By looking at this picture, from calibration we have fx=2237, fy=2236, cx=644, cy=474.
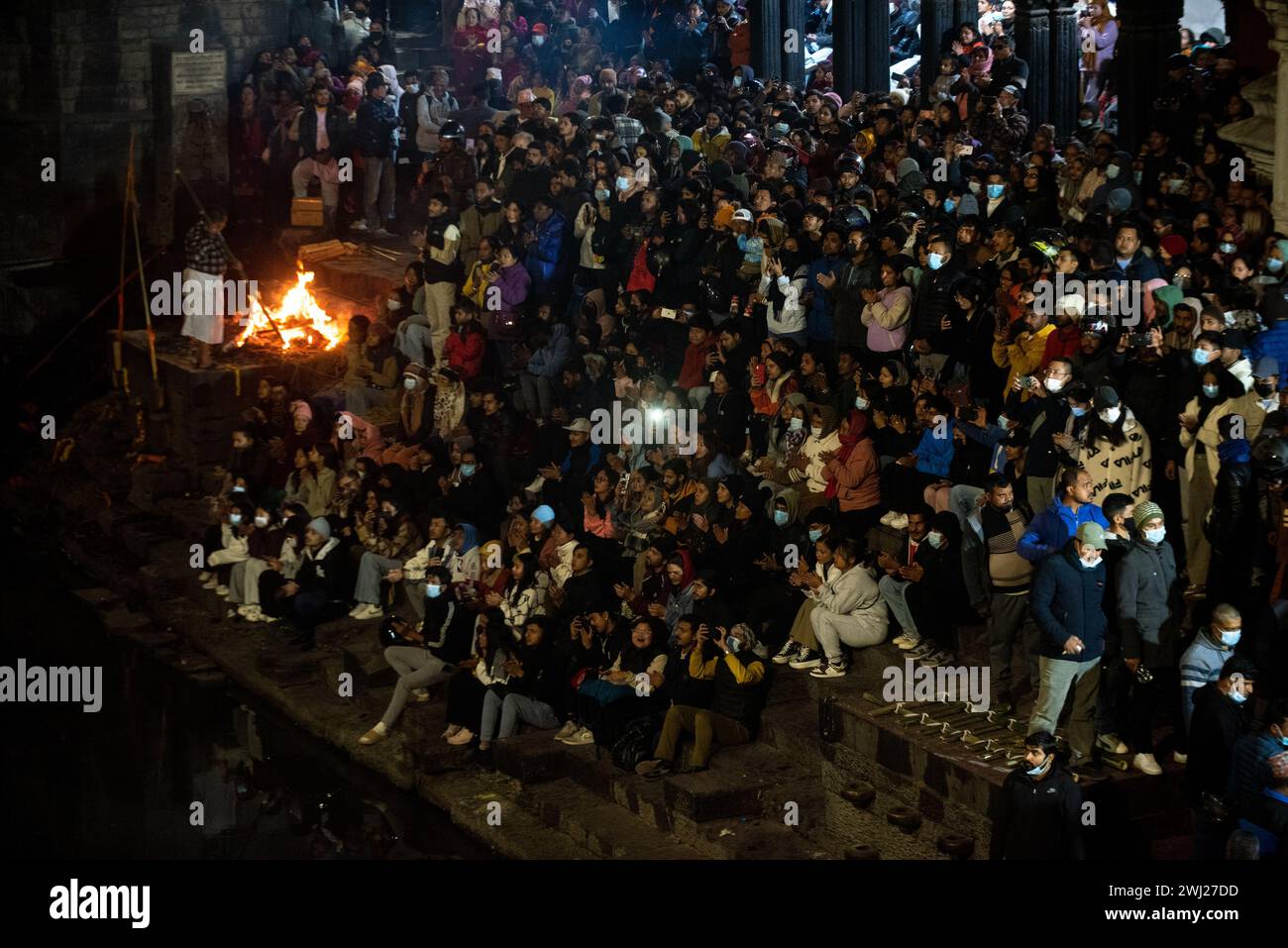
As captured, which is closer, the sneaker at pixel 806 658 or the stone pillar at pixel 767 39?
the sneaker at pixel 806 658

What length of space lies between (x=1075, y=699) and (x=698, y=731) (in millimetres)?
2936

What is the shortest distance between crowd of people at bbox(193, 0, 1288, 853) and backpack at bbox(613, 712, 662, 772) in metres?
0.02

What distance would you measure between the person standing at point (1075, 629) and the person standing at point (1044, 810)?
0.61 m

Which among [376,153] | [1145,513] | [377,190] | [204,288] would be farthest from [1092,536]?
[377,190]

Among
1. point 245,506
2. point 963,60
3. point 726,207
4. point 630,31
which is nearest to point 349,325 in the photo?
point 245,506

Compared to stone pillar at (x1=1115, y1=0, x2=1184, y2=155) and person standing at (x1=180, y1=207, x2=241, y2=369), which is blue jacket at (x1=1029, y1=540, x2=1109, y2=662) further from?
person standing at (x1=180, y1=207, x2=241, y2=369)

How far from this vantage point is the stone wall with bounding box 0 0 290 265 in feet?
88.7

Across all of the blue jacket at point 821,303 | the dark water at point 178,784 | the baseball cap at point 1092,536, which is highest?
the blue jacket at point 821,303

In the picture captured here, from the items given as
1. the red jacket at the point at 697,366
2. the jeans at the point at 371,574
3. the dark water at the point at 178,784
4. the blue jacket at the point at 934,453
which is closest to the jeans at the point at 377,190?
the dark water at the point at 178,784

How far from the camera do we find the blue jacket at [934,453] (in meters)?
15.4

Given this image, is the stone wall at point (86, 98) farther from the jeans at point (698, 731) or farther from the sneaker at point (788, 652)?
the jeans at point (698, 731)

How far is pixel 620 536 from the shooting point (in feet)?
56.9

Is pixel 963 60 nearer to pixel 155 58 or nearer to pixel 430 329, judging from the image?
pixel 430 329

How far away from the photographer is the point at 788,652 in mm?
15609
